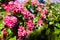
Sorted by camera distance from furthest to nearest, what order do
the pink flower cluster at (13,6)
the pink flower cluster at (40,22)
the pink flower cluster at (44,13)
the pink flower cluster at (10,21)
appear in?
the pink flower cluster at (44,13) → the pink flower cluster at (40,22) → the pink flower cluster at (13,6) → the pink flower cluster at (10,21)

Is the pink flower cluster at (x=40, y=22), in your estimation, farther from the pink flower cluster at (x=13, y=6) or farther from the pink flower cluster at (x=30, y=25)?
the pink flower cluster at (x=13, y=6)

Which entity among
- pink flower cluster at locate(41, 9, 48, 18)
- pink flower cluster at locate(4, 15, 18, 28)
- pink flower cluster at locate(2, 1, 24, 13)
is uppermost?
pink flower cluster at locate(2, 1, 24, 13)

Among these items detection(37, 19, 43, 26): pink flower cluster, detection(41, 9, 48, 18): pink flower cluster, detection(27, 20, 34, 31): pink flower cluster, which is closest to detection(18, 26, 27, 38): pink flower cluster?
detection(27, 20, 34, 31): pink flower cluster

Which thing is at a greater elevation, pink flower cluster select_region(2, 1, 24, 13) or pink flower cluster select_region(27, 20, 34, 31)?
pink flower cluster select_region(2, 1, 24, 13)

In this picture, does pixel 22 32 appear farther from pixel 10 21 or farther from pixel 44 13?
pixel 44 13

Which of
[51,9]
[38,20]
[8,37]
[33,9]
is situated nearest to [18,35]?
[8,37]

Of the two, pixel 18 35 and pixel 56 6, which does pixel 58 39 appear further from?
pixel 18 35

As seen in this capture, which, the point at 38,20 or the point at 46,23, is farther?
the point at 46,23

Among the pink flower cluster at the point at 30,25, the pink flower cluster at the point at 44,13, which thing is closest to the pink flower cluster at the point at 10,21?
the pink flower cluster at the point at 30,25

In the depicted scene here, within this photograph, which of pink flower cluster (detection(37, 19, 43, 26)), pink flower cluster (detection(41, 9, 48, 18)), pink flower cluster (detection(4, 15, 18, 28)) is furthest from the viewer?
pink flower cluster (detection(41, 9, 48, 18))

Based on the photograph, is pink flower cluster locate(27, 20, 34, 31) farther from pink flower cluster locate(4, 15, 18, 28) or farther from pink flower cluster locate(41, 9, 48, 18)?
pink flower cluster locate(41, 9, 48, 18)

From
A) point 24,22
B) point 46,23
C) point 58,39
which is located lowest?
point 58,39

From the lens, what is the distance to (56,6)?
606 centimetres

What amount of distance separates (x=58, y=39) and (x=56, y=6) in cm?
90
